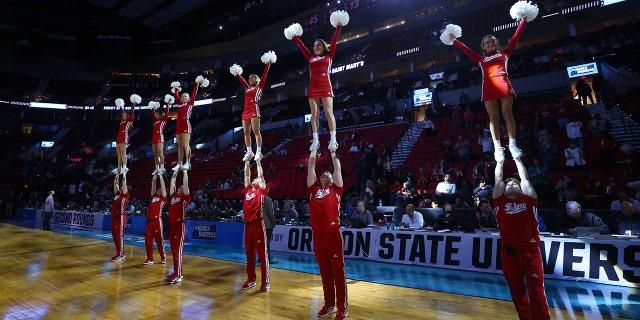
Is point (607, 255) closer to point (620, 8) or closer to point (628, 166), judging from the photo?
point (628, 166)

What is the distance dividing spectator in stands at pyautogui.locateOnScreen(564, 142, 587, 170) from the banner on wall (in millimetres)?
5081

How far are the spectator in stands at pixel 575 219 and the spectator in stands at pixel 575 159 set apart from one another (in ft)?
11.8

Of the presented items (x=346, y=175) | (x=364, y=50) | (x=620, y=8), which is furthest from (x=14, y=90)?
(x=620, y=8)

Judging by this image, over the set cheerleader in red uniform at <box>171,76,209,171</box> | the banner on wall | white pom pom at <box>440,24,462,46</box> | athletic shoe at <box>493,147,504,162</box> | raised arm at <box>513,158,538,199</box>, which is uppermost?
white pom pom at <box>440,24,462,46</box>

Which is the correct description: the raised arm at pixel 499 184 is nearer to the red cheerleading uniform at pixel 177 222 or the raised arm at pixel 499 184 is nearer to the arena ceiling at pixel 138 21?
the red cheerleading uniform at pixel 177 222

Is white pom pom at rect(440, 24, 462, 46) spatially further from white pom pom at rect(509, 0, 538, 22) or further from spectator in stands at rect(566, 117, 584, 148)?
spectator in stands at rect(566, 117, 584, 148)

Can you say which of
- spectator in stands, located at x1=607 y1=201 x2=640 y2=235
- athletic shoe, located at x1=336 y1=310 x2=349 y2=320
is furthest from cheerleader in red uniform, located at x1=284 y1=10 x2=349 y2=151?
spectator in stands, located at x1=607 y1=201 x2=640 y2=235

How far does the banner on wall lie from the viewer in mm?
5355

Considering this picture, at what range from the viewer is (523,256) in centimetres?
322

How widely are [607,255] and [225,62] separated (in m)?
29.3

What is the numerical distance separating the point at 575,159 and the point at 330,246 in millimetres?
8957

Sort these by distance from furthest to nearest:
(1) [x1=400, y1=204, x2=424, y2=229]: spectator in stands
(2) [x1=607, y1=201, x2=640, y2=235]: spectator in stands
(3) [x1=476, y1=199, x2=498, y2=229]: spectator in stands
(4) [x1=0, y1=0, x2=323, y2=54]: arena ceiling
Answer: (4) [x1=0, y1=0, x2=323, y2=54]: arena ceiling < (1) [x1=400, y1=204, x2=424, y2=229]: spectator in stands < (3) [x1=476, y1=199, x2=498, y2=229]: spectator in stands < (2) [x1=607, y1=201, x2=640, y2=235]: spectator in stands

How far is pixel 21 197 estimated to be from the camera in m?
23.5

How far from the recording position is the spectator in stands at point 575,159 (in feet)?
32.0
